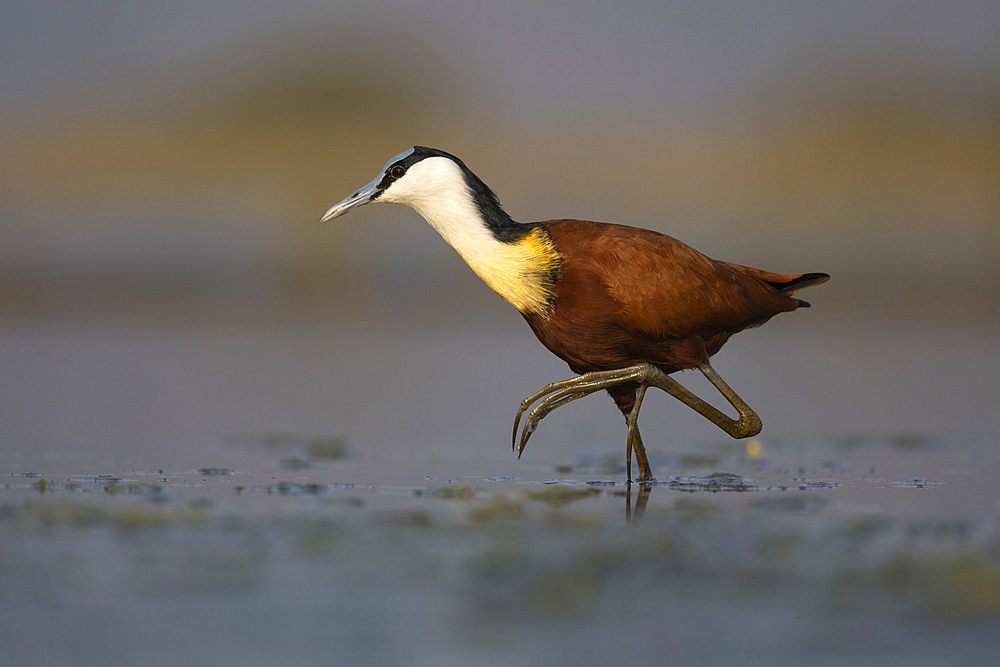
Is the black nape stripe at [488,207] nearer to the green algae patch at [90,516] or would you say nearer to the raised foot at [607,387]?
the raised foot at [607,387]

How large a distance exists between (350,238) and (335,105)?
7325mm

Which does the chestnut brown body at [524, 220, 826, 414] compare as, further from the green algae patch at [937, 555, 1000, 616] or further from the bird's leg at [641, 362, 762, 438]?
the green algae patch at [937, 555, 1000, 616]

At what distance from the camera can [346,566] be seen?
14.7ft

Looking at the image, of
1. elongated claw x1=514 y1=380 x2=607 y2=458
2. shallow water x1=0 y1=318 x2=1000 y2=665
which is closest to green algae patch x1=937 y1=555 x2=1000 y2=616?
shallow water x1=0 y1=318 x2=1000 y2=665

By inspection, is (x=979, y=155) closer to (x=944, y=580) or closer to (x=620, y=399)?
(x=620, y=399)

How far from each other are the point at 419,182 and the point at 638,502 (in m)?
1.97

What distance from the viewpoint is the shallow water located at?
3754mm

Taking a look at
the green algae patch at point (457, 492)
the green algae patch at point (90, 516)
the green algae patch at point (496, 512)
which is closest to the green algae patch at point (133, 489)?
the green algae patch at point (90, 516)

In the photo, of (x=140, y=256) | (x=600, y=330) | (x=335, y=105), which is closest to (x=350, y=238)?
(x=140, y=256)

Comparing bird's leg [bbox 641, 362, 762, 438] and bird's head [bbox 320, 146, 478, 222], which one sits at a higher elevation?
bird's head [bbox 320, 146, 478, 222]

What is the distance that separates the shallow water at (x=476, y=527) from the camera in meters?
3.75

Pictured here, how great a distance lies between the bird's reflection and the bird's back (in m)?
0.65

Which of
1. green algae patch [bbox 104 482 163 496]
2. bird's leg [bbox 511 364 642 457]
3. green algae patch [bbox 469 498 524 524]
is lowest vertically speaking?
green algae patch [bbox 469 498 524 524]

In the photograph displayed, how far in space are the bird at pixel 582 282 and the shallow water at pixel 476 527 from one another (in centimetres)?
59
